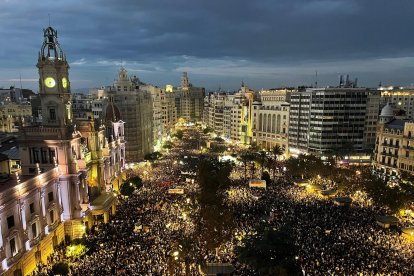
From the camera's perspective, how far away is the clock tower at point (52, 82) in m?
43.5

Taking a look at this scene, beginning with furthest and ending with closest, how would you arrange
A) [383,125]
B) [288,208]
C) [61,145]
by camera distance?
[383,125] < [288,208] < [61,145]

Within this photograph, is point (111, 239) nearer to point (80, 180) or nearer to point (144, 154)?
point (80, 180)

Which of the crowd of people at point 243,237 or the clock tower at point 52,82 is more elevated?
the clock tower at point 52,82

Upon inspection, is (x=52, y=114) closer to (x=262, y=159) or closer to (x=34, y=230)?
(x=34, y=230)

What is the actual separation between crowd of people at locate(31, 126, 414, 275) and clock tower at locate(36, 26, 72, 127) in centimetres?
1703

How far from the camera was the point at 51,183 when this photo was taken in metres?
39.4

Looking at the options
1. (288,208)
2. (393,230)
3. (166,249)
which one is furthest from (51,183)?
(393,230)

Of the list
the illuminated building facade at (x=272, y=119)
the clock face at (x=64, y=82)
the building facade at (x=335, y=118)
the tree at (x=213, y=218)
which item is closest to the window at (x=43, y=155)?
the clock face at (x=64, y=82)

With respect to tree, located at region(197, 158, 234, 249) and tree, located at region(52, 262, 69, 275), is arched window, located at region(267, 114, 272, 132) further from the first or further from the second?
tree, located at region(52, 262, 69, 275)

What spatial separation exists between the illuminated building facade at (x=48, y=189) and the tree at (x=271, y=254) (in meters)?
22.2

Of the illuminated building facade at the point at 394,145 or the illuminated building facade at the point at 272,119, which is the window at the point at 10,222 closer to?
the illuminated building facade at the point at 394,145

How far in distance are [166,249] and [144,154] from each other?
200ft

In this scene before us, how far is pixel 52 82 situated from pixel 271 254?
120 feet

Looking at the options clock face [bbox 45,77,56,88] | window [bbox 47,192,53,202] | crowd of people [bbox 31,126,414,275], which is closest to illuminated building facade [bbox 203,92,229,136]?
crowd of people [bbox 31,126,414,275]
